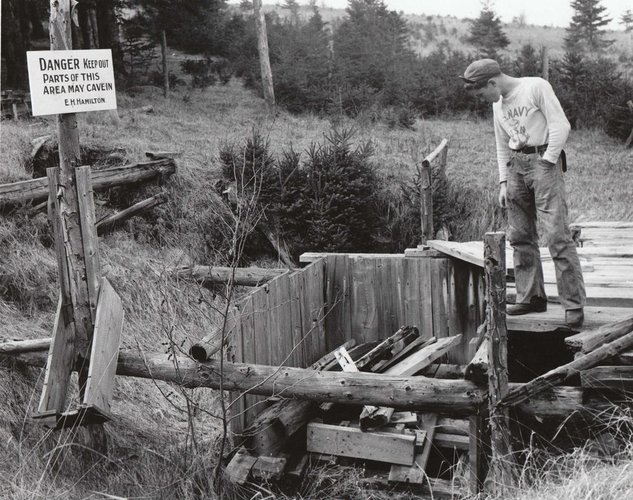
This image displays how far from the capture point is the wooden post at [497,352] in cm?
514

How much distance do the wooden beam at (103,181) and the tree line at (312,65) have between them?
275 inches

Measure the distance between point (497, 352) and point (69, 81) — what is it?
12.0 ft

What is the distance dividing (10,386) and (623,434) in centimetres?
533

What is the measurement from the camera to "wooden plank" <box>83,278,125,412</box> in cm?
538

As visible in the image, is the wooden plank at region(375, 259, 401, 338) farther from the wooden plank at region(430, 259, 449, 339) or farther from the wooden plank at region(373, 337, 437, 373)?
the wooden plank at region(373, 337, 437, 373)

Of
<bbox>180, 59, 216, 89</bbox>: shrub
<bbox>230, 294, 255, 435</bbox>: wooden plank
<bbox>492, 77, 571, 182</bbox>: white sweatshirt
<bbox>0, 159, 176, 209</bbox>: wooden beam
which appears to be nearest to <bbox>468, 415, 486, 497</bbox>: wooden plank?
<bbox>230, 294, 255, 435</bbox>: wooden plank

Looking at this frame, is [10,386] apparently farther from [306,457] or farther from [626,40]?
[626,40]

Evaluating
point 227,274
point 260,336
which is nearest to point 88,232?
point 260,336

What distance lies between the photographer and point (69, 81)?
5270 mm

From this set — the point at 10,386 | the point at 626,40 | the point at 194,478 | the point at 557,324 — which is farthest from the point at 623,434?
the point at 626,40

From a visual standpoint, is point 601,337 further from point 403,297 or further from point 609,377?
point 403,297

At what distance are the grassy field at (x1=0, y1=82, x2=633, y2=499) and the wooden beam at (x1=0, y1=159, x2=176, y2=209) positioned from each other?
249 millimetres

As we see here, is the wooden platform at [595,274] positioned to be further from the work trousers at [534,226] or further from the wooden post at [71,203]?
the wooden post at [71,203]

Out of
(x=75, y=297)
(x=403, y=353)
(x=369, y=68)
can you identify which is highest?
(x=369, y=68)
